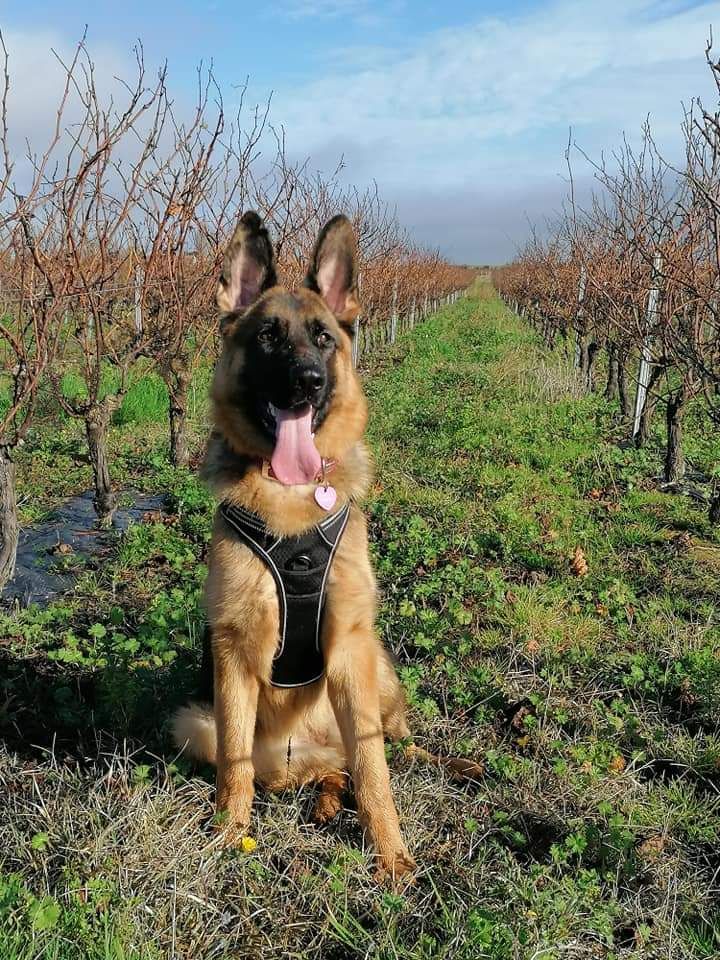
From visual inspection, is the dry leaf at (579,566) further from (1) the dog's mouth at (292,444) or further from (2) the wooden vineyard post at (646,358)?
(2) the wooden vineyard post at (646,358)

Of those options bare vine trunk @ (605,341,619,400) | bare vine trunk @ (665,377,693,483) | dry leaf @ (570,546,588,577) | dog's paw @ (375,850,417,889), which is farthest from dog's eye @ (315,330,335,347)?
bare vine trunk @ (605,341,619,400)

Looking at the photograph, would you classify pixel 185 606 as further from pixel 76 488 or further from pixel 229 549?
pixel 76 488

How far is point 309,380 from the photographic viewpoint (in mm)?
2717

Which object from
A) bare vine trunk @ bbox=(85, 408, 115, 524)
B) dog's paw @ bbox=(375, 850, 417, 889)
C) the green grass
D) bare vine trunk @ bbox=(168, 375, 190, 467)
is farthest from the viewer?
bare vine trunk @ bbox=(168, 375, 190, 467)

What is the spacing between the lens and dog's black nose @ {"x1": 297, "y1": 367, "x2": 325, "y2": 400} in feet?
8.91

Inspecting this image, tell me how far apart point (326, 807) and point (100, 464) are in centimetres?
419

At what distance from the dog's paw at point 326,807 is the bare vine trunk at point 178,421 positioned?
533cm

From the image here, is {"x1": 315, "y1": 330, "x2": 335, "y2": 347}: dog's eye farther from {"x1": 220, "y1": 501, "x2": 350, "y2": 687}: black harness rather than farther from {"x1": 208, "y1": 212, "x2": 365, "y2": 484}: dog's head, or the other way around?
{"x1": 220, "y1": 501, "x2": 350, "y2": 687}: black harness

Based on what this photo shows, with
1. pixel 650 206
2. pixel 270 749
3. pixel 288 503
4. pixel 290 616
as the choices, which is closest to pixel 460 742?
pixel 270 749

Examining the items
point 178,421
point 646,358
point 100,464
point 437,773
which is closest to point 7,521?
point 100,464

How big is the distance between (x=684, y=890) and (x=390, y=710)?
4.09ft

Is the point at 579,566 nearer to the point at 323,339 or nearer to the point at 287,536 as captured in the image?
the point at 323,339

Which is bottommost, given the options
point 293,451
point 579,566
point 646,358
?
point 579,566

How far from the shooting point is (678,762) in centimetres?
316
